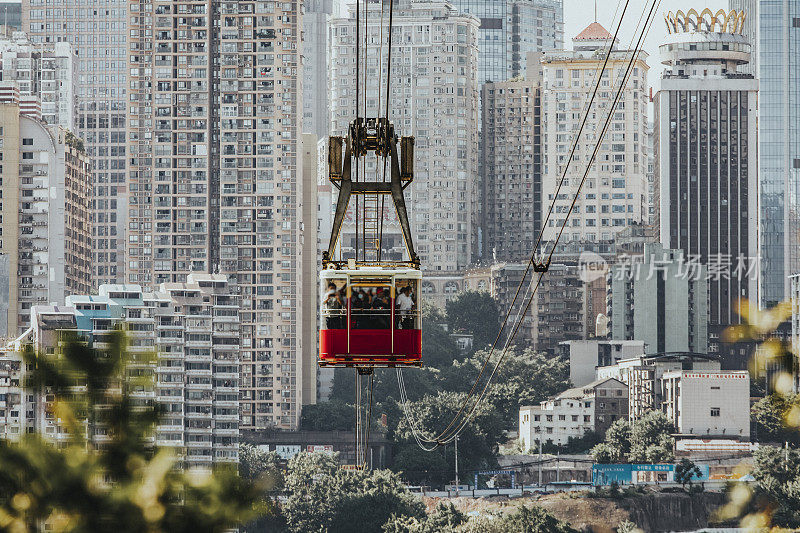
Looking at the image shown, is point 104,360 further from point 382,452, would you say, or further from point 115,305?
point 382,452

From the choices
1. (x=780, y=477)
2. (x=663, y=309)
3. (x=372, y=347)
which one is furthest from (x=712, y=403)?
(x=372, y=347)

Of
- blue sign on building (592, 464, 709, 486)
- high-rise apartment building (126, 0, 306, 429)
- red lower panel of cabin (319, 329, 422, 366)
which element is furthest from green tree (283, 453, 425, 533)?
red lower panel of cabin (319, 329, 422, 366)

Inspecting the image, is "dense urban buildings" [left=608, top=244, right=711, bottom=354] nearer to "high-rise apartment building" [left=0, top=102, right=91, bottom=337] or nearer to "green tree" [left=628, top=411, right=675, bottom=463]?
"green tree" [left=628, top=411, right=675, bottom=463]

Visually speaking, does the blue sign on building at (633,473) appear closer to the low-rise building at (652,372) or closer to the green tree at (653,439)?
the green tree at (653,439)

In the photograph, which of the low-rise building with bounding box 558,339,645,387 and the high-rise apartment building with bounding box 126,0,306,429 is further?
A: the low-rise building with bounding box 558,339,645,387

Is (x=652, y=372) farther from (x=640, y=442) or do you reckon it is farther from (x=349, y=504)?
(x=349, y=504)

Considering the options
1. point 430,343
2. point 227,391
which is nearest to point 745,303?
point 227,391

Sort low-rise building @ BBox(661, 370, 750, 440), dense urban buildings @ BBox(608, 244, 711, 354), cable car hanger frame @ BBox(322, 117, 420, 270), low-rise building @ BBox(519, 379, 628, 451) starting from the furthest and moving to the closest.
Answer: dense urban buildings @ BBox(608, 244, 711, 354) → low-rise building @ BBox(519, 379, 628, 451) → low-rise building @ BBox(661, 370, 750, 440) → cable car hanger frame @ BBox(322, 117, 420, 270)
